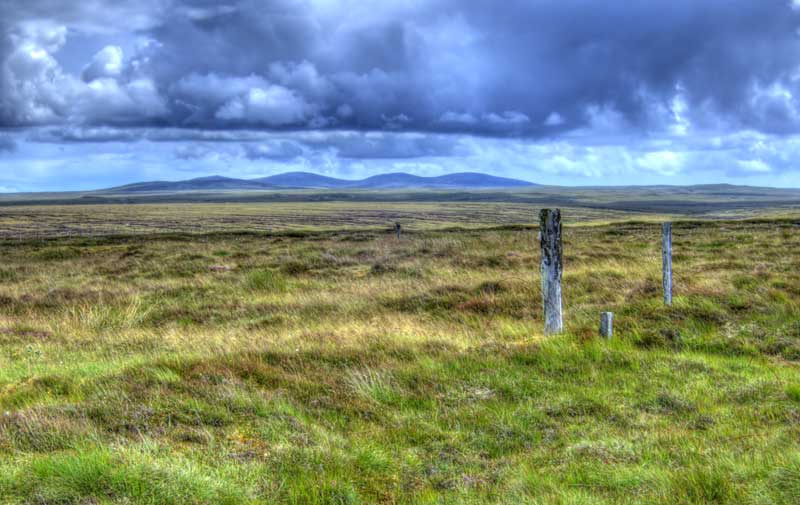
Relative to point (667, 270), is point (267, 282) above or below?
below

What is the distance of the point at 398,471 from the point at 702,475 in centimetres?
259

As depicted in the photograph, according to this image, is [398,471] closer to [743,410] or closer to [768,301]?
[743,410]

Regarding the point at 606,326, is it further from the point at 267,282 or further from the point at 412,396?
the point at 267,282

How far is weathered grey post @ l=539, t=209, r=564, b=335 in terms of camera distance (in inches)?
448

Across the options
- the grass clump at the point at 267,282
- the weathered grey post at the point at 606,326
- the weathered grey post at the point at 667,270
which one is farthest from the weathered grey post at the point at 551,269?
the grass clump at the point at 267,282

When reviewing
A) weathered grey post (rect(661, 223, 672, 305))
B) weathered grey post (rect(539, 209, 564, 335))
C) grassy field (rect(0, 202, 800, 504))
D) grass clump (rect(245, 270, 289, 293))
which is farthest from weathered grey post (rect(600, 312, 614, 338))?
grass clump (rect(245, 270, 289, 293))

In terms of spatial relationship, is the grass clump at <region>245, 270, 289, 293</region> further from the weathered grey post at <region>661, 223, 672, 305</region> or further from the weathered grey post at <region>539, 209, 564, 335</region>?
the weathered grey post at <region>661, 223, 672, 305</region>

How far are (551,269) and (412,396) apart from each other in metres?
4.73

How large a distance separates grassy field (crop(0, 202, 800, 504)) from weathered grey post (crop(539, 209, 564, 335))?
45cm

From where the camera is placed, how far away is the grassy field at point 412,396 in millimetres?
5258

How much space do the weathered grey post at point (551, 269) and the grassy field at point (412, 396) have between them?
45 centimetres

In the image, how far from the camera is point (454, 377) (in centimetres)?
861

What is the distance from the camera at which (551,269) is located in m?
11.6

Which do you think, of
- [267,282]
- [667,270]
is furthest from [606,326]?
[267,282]
